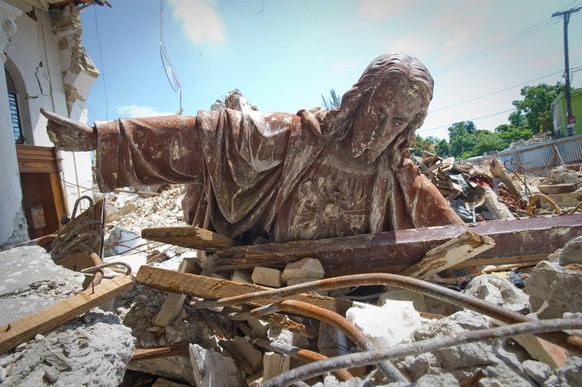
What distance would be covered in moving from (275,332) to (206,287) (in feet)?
1.62

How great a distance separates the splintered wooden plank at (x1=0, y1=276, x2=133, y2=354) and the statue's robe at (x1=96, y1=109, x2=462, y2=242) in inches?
34.0

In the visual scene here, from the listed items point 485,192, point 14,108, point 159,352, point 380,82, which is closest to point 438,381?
point 159,352

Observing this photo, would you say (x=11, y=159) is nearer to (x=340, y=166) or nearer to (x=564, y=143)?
(x=340, y=166)

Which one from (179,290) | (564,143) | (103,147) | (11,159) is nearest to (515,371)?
(179,290)

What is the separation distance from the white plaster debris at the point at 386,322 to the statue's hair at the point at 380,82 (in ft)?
3.84

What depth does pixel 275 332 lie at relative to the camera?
1.62 metres

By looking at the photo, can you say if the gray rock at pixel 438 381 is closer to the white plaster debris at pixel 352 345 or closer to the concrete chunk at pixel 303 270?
the white plaster debris at pixel 352 345

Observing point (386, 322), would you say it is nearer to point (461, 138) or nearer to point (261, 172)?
point (261, 172)

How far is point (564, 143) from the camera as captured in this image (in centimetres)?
1352

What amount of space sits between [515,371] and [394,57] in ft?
5.78

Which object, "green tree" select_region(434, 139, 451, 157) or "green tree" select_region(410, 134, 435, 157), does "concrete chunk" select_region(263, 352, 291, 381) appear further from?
"green tree" select_region(434, 139, 451, 157)

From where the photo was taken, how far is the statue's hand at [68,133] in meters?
1.75

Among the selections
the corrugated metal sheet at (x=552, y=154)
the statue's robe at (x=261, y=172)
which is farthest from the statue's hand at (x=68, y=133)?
the corrugated metal sheet at (x=552, y=154)

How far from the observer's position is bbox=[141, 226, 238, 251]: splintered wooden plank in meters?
1.87
